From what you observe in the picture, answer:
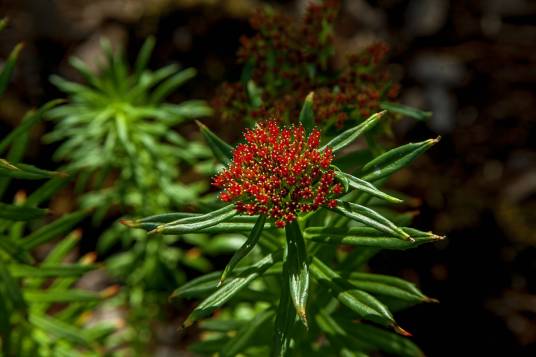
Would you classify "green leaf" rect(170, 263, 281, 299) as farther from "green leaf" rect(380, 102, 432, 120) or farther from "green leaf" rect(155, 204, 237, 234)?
"green leaf" rect(380, 102, 432, 120)

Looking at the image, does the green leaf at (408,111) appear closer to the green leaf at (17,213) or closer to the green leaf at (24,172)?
the green leaf at (24,172)

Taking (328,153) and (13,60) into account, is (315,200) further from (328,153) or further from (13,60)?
(13,60)

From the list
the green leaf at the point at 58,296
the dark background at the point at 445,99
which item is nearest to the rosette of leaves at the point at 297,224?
the green leaf at the point at 58,296

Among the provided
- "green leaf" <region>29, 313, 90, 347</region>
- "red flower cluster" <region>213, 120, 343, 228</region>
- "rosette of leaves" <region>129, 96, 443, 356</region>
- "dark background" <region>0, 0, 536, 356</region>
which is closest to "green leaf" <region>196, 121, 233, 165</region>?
"rosette of leaves" <region>129, 96, 443, 356</region>

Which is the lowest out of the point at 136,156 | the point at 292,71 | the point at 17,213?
the point at 17,213

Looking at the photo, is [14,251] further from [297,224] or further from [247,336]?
[297,224]

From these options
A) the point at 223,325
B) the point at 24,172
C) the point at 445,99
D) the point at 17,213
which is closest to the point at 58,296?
the point at 17,213
